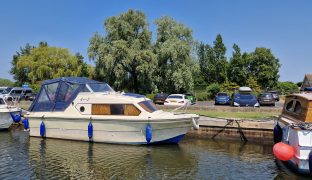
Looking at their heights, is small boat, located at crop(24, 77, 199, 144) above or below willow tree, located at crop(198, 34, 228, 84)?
below

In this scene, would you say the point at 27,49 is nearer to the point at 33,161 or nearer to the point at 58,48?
the point at 58,48

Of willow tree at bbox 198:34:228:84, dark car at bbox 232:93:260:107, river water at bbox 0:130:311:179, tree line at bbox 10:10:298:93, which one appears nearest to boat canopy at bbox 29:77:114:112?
river water at bbox 0:130:311:179

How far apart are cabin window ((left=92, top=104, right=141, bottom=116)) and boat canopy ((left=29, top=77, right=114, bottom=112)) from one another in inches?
67.7

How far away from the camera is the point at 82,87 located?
20.5 metres

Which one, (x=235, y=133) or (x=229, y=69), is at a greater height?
(x=229, y=69)

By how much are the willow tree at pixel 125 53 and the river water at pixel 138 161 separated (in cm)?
2545

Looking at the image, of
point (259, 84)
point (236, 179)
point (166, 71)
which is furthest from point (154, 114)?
point (259, 84)

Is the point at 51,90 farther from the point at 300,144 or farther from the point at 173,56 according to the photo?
the point at 173,56

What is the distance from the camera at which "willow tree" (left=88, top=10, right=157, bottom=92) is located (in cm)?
4488

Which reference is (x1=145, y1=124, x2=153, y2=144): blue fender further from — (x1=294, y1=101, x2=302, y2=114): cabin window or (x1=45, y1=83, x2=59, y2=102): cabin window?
(x1=294, y1=101, x2=302, y2=114): cabin window

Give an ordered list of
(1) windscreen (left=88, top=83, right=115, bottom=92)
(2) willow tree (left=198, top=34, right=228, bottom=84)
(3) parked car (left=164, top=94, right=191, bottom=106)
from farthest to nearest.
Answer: (2) willow tree (left=198, top=34, right=228, bottom=84) < (3) parked car (left=164, top=94, right=191, bottom=106) < (1) windscreen (left=88, top=83, right=115, bottom=92)

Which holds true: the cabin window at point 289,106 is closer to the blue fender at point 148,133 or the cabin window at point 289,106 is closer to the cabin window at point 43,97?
the blue fender at point 148,133

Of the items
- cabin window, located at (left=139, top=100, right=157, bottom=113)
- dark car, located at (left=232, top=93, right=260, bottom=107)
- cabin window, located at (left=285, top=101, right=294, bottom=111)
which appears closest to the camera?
cabin window, located at (left=285, top=101, right=294, bottom=111)

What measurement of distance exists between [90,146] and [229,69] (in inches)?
2689
